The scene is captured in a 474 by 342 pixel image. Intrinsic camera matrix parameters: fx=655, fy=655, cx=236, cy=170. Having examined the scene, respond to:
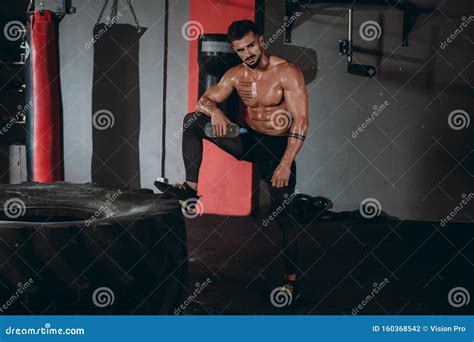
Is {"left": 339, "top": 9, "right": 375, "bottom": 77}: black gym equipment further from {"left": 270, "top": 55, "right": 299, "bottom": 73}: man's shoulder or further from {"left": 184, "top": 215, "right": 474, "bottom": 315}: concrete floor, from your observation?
{"left": 270, "top": 55, "right": 299, "bottom": 73}: man's shoulder

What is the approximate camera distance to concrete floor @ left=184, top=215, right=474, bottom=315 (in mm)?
3244

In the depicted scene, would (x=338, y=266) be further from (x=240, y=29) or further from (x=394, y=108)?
(x=394, y=108)

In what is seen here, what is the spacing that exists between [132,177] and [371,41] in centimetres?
232

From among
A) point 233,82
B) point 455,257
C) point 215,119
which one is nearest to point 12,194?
point 215,119

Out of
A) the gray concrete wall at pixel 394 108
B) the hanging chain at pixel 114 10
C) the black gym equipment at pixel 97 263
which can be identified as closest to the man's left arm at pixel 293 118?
the black gym equipment at pixel 97 263

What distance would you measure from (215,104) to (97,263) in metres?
1.78

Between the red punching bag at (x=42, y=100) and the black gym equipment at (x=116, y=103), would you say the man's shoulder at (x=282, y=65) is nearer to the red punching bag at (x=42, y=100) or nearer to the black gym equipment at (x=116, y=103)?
the black gym equipment at (x=116, y=103)

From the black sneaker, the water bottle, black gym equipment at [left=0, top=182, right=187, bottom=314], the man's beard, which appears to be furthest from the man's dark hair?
black gym equipment at [left=0, top=182, right=187, bottom=314]

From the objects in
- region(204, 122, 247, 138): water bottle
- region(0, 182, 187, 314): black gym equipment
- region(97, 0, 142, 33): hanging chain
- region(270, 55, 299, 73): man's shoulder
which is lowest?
region(0, 182, 187, 314): black gym equipment

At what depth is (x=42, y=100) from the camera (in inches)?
214

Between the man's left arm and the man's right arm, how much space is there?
0.35 meters

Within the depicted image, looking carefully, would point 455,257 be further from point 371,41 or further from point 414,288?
point 371,41

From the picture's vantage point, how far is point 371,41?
5281mm

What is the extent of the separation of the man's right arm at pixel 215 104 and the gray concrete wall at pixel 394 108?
173cm
